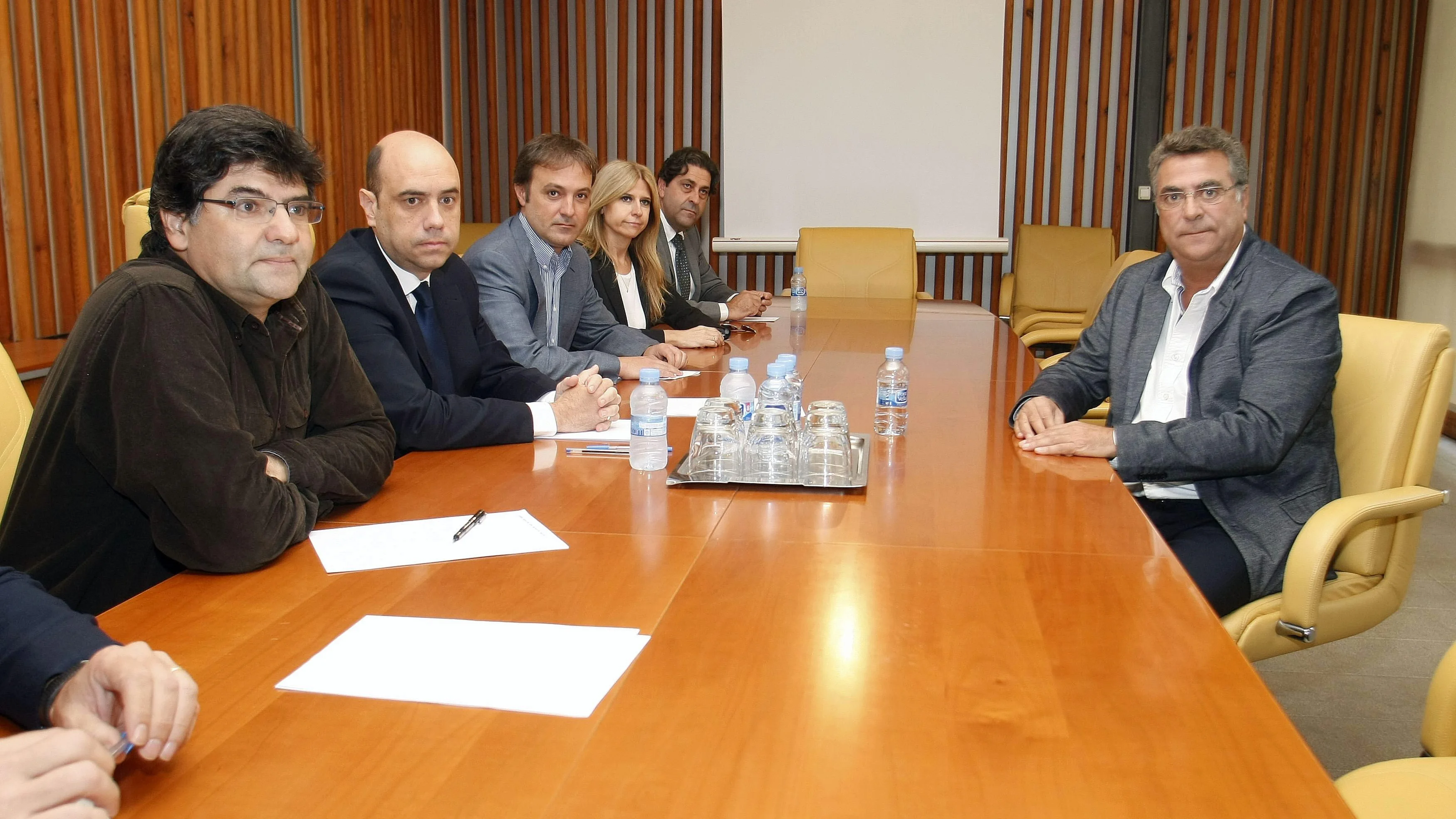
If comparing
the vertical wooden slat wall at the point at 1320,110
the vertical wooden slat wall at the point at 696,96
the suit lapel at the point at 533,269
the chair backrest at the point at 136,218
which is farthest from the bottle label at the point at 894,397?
the vertical wooden slat wall at the point at 1320,110

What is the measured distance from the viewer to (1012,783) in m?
0.90

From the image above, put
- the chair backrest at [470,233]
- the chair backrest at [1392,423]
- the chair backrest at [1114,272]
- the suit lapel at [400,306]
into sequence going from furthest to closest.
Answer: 1. the chair backrest at [470,233]
2. the chair backrest at [1114,272]
3. the suit lapel at [400,306]
4. the chair backrest at [1392,423]

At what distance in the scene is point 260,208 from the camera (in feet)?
5.29

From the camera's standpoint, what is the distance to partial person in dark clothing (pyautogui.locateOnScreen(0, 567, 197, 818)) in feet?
2.68

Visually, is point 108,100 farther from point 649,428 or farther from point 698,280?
point 649,428

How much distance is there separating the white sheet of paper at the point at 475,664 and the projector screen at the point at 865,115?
6.14m

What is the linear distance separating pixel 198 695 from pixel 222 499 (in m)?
0.39

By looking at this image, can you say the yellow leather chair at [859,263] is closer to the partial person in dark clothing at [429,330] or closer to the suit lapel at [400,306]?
the partial person in dark clothing at [429,330]

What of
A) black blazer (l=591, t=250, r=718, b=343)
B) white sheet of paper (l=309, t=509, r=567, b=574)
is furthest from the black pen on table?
black blazer (l=591, t=250, r=718, b=343)

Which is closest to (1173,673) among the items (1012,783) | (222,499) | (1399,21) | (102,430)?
(1012,783)

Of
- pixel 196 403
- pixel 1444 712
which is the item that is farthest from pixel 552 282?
pixel 1444 712

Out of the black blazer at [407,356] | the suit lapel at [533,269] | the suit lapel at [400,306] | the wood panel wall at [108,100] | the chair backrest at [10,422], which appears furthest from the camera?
the wood panel wall at [108,100]

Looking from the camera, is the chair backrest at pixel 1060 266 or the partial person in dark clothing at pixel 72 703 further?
the chair backrest at pixel 1060 266

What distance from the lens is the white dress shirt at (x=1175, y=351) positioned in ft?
7.95
